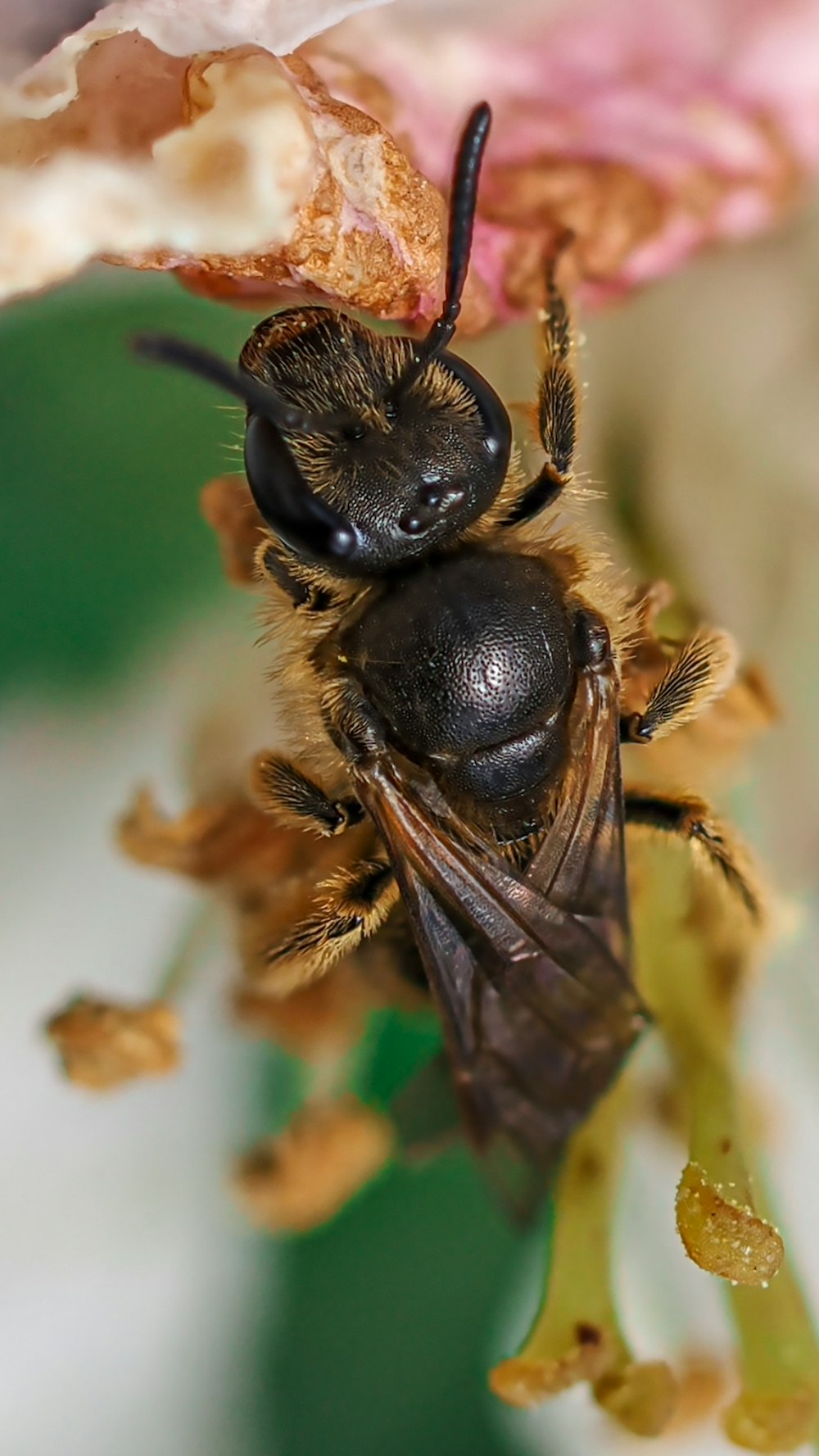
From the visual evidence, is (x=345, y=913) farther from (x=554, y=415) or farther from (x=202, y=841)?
(x=554, y=415)

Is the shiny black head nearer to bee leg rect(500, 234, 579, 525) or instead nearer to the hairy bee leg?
bee leg rect(500, 234, 579, 525)

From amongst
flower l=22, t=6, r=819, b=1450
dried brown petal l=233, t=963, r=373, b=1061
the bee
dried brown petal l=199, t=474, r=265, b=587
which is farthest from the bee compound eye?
dried brown petal l=233, t=963, r=373, b=1061

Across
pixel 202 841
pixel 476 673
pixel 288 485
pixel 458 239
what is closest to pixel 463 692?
pixel 476 673

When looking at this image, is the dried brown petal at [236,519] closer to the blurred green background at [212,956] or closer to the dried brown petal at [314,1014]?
the blurred green background at [212,956]

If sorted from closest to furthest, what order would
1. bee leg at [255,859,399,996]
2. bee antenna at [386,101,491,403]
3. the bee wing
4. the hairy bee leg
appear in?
bee antenna at [386,101,491,403] < the bee wing < bee leg at [255,859,399,996] < the hairy bee leg

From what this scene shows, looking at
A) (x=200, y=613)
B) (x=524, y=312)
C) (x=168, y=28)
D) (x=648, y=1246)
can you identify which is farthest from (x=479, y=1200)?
(x=168, y=28)

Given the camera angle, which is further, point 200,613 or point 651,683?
point 200,613

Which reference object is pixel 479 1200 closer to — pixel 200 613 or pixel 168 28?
pixel 200 613

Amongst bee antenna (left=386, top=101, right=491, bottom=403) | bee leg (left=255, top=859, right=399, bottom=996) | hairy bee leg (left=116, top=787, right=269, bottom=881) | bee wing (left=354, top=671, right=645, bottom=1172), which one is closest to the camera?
bee antenna (left=386, top=101, right=491, bottom=403)
